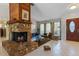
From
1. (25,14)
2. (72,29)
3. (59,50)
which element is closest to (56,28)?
(72,29)

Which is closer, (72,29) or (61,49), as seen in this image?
(61,49)

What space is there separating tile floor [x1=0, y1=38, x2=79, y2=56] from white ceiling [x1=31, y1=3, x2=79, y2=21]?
1.84 ft

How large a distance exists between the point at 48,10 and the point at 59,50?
2.88 feet

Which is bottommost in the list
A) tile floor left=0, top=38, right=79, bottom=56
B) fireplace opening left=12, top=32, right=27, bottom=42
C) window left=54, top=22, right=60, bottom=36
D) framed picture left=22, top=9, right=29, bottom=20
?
tile floor left=0, top=38, right=79, bottom=56

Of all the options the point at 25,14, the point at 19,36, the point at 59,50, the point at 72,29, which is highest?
the point at 25,14

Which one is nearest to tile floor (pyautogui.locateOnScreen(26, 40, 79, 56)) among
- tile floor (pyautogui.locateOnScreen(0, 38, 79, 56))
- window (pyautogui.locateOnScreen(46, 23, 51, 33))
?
tile floor (pyautogui.locateOnScreen(0, 38, 79, 56))

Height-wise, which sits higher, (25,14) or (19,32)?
(25,14)

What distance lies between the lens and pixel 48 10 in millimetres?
2574

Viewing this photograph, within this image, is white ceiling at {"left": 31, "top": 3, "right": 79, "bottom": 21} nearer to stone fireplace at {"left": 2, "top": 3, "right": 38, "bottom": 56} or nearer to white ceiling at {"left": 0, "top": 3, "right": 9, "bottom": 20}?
stone fireplace at {"left": 2, "top": 3, "right": 38, "bottom": 56}

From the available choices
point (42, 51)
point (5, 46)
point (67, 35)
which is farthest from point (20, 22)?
point (67, 35)

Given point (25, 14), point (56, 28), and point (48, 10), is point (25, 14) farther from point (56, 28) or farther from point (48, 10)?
point (56, 28)

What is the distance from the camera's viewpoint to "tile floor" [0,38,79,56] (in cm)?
246

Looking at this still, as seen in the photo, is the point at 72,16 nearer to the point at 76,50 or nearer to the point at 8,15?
the point at 76,50

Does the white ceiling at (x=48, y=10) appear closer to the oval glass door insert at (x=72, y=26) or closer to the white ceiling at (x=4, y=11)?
the oval glass door insert at (x=72, y=26)
